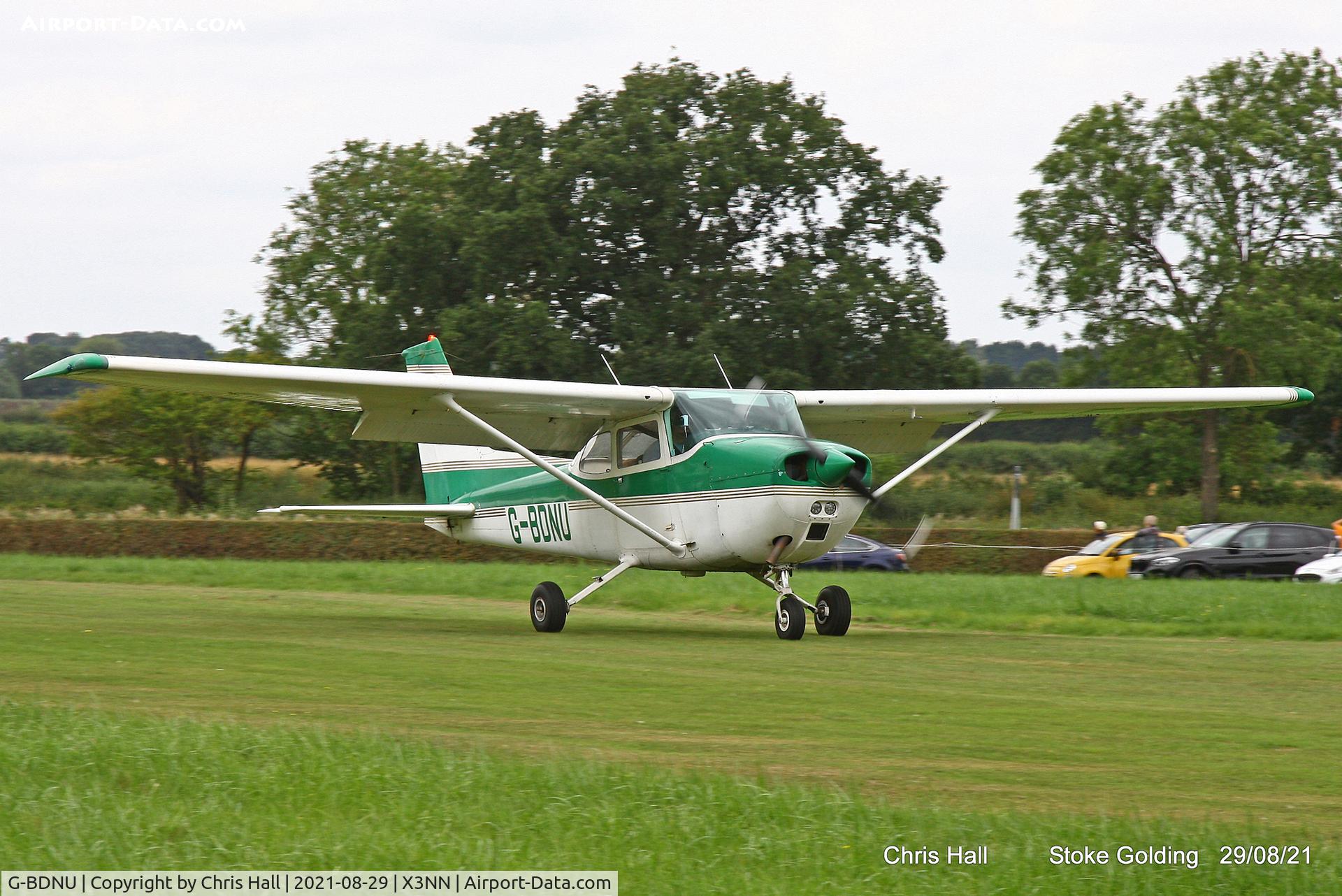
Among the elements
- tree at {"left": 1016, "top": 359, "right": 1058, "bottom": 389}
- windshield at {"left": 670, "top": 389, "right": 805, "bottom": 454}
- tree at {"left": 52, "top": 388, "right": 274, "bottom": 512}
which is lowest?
windshield at {"left": 670, "top": 389, "right": 805, "bottom": 454}

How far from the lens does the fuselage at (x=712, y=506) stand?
15.0 m

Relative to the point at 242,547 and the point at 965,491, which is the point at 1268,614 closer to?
the point at 242,547

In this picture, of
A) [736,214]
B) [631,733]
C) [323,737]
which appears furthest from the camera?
[736,214]

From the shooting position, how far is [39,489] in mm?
51469

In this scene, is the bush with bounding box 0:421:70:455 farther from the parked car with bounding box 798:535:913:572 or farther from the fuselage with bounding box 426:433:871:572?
the fuselage with bounding box 426:433:871:572

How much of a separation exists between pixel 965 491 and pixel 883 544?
15838mm

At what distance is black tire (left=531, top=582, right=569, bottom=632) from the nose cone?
11.1 ft

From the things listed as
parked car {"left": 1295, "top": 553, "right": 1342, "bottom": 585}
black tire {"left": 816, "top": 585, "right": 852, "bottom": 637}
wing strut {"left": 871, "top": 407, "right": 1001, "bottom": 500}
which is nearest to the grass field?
black tire {"left": 816, "top": 585, "right": 852, "bottom": 637}

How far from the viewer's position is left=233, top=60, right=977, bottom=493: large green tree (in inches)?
1722

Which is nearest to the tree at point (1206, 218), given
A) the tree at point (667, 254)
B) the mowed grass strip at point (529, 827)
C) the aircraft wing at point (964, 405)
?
the tree at point (667, 254)

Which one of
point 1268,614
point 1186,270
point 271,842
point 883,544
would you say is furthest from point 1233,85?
point 271,842

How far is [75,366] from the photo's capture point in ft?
42.1
